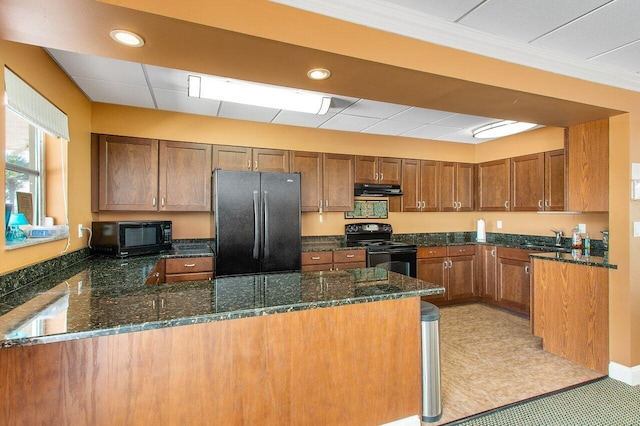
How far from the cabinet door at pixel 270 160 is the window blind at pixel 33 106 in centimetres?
187

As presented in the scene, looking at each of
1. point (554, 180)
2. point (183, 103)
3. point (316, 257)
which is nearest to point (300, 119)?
point (183, 103)

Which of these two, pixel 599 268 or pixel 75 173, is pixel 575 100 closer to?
pixel 599 268

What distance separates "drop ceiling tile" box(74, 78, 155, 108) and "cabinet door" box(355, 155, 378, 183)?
255cm

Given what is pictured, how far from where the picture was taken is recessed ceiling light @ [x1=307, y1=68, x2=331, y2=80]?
1.89 m

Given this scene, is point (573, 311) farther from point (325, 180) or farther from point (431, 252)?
point (325, 180)

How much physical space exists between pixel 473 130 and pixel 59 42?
4.30 metres

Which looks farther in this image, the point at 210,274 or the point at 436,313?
the point at 210,274

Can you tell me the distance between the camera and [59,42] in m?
1.59

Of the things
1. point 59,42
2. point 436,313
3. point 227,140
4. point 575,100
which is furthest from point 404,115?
point 59,42

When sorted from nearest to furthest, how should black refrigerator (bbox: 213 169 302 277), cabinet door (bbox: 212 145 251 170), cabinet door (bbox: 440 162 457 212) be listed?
black refrigerator (bbox: 213 169 302 277) < cabinet door (bbox: 212 145 251 170) < cabinet door (bbox: 440 162 457 212)

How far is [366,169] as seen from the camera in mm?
4531

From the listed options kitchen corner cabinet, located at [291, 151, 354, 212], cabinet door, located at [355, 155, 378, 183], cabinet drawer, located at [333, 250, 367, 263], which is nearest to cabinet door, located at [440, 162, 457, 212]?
cabinet door, located at [355, 155, 378, 183]

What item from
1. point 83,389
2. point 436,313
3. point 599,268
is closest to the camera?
point 83,389

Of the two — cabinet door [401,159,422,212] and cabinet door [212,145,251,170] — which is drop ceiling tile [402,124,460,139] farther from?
cabinet door [212,145,251,170]
